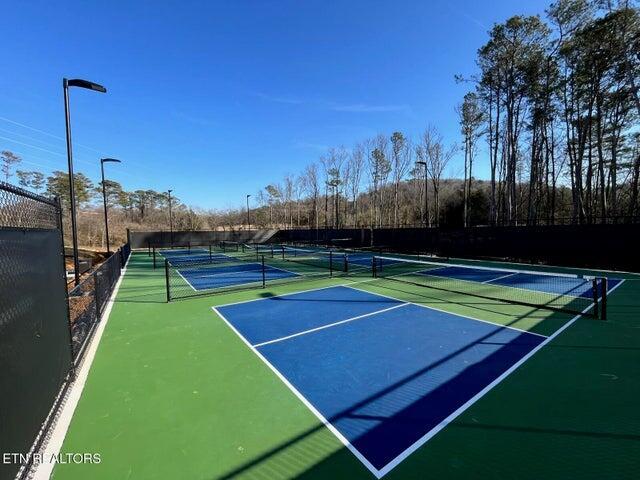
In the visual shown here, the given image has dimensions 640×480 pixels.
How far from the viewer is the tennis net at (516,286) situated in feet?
26.0

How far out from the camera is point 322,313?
7941 millimetres

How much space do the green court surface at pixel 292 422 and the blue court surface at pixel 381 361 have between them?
183 millimetres

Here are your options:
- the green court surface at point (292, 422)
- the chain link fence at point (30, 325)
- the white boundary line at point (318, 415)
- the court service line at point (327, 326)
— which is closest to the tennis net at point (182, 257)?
the court service line at point (327, 326)

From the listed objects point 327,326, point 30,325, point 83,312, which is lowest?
point 327,326

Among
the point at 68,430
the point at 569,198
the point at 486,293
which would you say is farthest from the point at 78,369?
the point at 569,198

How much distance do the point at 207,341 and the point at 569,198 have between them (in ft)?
149

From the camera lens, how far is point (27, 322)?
270 centimetres

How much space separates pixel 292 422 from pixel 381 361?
6.60 ft

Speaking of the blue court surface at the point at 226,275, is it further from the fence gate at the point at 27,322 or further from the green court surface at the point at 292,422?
the fence gate at the point at 27,322

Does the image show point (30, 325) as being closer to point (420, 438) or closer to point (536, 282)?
point (420, 438)

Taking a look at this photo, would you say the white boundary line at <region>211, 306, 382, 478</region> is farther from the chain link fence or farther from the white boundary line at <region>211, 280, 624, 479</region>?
the chain link fence

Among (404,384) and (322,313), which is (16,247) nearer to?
(404,384)

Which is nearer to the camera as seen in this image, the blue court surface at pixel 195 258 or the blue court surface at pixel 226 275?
the blue court surface at pixel 226 275

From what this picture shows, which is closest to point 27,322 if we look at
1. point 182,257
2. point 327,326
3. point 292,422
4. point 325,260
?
point 292,422
